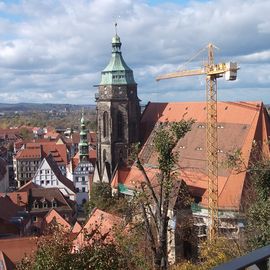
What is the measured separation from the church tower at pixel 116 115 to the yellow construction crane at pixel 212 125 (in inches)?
284

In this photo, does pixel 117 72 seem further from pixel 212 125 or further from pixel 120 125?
pixel 212 125

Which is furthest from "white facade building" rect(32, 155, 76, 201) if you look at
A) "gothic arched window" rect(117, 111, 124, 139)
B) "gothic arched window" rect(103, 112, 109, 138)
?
"gothic arched window" rect(117, 111, 124, 139)

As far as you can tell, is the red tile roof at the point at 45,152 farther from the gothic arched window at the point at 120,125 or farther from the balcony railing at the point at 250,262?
the balcony railing at the point at 250,262

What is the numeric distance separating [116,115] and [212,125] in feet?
38.3

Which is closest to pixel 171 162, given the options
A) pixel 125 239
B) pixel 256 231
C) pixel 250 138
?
pixel 125 239

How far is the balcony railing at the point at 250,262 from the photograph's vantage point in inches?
133

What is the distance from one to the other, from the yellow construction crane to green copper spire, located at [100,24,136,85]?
22.5ft

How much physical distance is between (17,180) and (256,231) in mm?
76740

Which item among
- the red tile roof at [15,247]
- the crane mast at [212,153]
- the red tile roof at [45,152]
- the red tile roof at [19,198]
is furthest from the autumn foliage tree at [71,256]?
the red tile roof at [45,152]

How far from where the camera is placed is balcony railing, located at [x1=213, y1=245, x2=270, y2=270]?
337 cm

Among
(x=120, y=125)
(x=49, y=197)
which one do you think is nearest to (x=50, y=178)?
(x=49, y=197)

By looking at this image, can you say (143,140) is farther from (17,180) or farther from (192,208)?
(17,180)

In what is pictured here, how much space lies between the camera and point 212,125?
37844mm

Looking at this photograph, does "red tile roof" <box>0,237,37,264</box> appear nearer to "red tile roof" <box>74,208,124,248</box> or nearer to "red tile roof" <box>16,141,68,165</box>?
"red tile roof" <box>74,208,124,248</box>
